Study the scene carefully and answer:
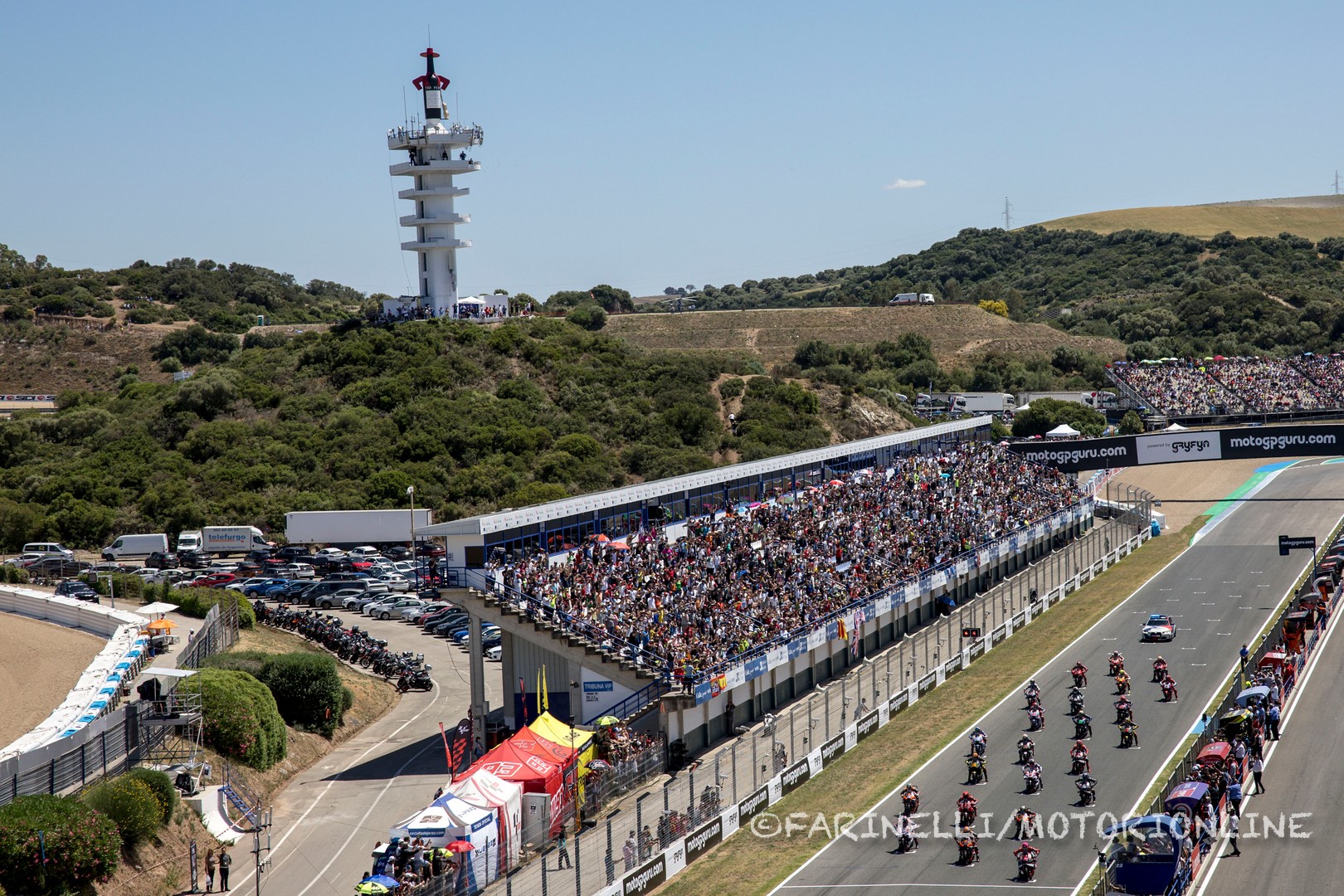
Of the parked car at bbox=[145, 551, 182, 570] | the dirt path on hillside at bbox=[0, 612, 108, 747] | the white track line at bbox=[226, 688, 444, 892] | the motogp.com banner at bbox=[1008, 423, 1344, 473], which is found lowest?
the white track line at bbox=[226, 688, 444, 892]

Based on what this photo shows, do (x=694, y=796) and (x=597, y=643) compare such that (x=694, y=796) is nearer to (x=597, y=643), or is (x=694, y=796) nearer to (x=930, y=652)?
(x=597, y=643)

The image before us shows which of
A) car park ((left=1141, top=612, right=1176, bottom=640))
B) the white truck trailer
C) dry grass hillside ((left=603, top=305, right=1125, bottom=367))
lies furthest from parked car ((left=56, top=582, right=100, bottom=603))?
dry grass hillside ((left=603, top=305, right=1125, bottom=367))

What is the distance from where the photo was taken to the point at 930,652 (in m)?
42.6

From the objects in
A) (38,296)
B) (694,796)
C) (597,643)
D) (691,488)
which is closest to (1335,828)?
(694,796)

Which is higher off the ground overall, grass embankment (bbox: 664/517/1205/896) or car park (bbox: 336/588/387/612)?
car park (bbox: 336/588/387/612)

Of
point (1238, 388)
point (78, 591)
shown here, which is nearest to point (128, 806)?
point (78, 591)

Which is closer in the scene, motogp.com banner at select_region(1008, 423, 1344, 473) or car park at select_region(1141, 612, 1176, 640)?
car park at select_region(1141, 612, 1176, 640)

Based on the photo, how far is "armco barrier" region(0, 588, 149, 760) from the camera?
28.2 metres

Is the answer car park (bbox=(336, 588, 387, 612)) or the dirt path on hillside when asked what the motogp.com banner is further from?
the dirt path on hillside

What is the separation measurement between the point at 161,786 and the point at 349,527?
3867 cm

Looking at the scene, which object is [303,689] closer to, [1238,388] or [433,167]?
[433,167]

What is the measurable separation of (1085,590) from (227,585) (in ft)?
116

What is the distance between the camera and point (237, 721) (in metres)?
32.3

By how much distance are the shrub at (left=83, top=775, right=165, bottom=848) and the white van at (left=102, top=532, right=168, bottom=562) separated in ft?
131
